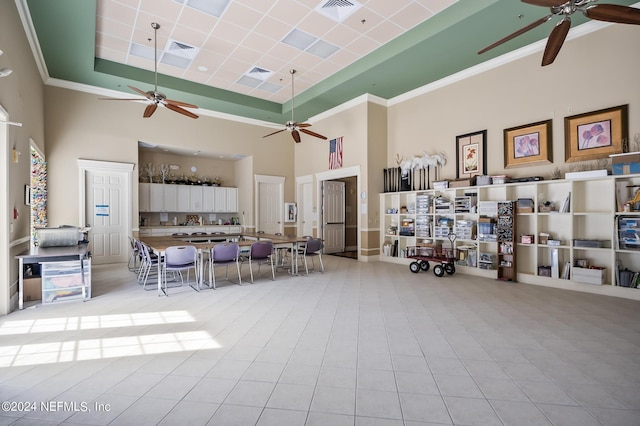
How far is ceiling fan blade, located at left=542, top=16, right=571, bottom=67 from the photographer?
12.2ft

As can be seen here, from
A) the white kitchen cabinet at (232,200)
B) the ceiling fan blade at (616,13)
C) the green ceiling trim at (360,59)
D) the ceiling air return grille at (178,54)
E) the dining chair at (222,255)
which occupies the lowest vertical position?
the dining chair at (222,255)

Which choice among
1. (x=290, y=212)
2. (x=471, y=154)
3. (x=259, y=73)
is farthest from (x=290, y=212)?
(x=471, y=154)

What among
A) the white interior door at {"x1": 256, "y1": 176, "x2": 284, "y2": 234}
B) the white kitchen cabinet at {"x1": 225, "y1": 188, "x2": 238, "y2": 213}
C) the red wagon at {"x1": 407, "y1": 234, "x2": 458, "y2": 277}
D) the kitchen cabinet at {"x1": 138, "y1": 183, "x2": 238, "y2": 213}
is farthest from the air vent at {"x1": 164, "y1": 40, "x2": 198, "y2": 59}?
the red wagon at {"x1": 407, "y1": 234, "x2": 458, "y2": 277}

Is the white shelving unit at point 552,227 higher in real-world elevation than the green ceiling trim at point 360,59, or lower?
lower

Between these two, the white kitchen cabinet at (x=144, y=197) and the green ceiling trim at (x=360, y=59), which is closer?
the green ceiling trim at (x=360, y=59)

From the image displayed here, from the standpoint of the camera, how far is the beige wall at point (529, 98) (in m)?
4.95

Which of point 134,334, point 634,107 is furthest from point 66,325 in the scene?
point 634,107

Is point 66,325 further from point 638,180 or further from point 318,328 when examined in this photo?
point 638,180

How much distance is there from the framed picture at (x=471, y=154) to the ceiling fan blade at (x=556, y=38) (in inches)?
101

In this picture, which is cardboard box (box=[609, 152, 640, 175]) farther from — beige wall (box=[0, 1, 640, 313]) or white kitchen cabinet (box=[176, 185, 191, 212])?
white kitchen cabinet (box=[176, 185, 191, 212])

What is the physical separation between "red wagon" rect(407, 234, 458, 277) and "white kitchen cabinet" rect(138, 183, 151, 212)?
7.29 metres

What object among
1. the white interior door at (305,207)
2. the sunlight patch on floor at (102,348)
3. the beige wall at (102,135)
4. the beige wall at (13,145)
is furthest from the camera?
the white interior door at (305,207)

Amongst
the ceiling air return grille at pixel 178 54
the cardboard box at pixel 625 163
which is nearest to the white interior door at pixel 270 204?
the ceiling air return grille at pixel 178 54

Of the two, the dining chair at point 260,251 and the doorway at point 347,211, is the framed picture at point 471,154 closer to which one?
the doorway at point 347,211
